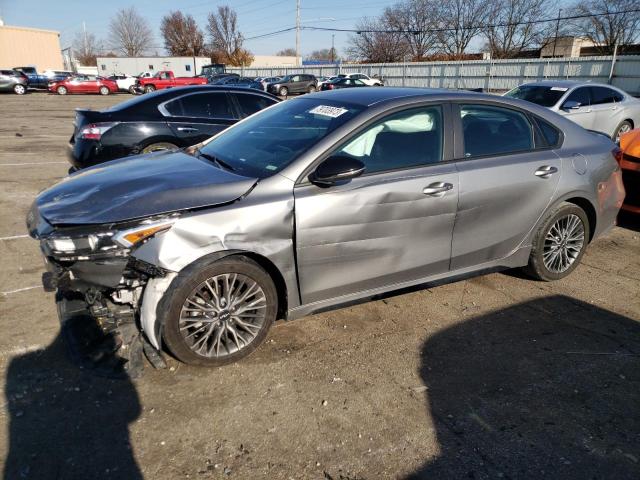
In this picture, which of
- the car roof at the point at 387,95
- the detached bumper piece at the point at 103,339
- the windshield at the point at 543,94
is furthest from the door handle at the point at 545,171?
the windshield at the point at 543,94

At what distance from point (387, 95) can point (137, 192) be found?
1.95 meters

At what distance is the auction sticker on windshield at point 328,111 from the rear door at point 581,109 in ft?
27.7

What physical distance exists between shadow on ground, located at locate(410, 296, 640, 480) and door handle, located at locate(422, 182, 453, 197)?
40.4 inches

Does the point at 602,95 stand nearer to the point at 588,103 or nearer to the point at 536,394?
the point at 588,103

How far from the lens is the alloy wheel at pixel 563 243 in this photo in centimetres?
429

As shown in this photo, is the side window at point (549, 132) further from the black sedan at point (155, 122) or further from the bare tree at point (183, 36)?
the bare tree at point (183, 36)

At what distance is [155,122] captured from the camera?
22.1ft

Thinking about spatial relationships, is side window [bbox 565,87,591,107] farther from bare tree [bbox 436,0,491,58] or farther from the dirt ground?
bare tree [bbox 436,0,491,58]

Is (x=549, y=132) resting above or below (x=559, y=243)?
above

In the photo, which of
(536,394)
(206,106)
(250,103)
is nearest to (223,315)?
(536,394)

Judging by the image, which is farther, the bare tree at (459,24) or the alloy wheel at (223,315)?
the bare tree at (459,24)

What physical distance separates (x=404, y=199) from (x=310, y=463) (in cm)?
183

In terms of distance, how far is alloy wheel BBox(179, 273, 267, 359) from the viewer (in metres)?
2.96

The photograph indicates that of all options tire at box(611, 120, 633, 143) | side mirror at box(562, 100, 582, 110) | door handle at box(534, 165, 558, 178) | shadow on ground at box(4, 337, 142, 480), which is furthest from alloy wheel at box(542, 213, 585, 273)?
tire at box(611, 120, 633, 143)
